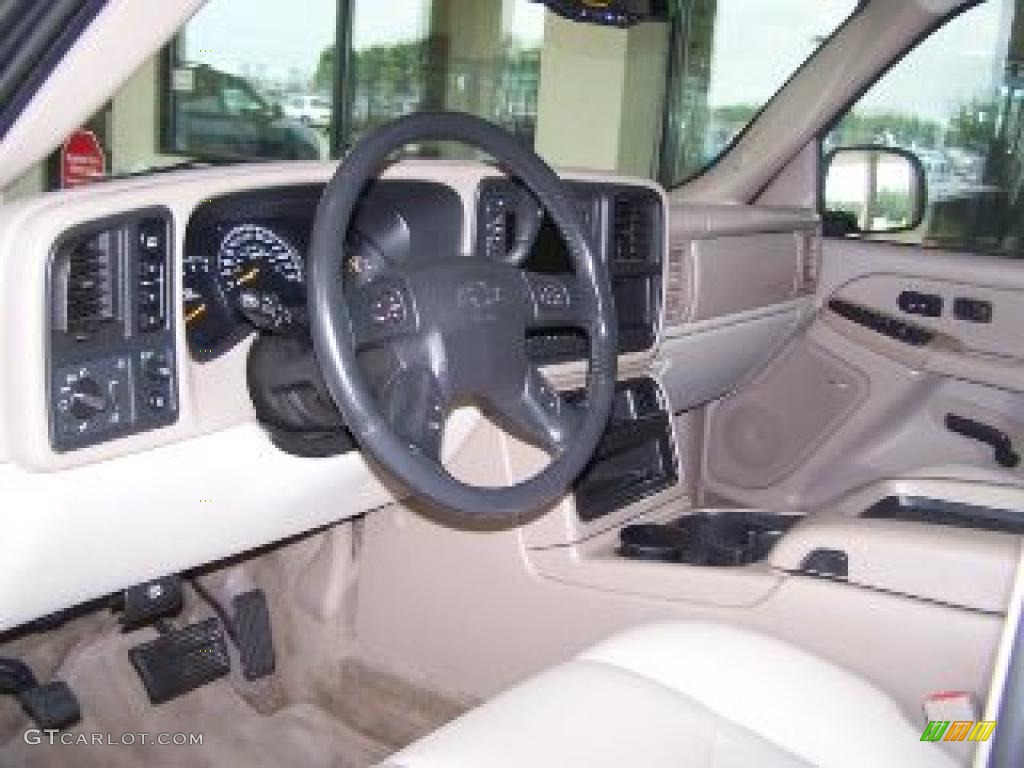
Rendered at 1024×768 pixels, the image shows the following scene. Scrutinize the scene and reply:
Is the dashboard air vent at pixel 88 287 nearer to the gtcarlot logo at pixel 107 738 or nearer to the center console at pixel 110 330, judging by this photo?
the center console at pixel 110 330

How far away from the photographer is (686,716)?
1.51 metres

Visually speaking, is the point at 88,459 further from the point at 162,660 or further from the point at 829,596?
the point at 829,596

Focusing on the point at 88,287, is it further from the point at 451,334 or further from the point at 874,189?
the point at 874,189

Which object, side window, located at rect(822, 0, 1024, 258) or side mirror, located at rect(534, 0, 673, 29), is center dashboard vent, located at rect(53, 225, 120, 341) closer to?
side mirror, located at rect(534, 0, 673, 29)

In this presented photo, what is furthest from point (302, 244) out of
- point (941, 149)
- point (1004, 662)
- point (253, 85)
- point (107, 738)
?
point (253, 85)

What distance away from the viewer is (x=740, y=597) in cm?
222

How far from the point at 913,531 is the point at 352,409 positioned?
3.57 feet

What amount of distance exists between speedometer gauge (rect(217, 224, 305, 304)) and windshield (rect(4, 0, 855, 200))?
4306mm

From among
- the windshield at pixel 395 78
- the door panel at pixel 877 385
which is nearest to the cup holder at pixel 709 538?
the door panel at pixel 877 385

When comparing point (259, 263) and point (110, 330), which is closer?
point (110, 330)

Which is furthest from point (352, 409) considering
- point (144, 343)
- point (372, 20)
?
point (372, 20)

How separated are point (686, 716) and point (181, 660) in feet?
4.51

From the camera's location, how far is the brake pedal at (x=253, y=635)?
2.67 m

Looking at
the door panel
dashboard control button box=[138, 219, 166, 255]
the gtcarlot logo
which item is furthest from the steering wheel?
the door panel
